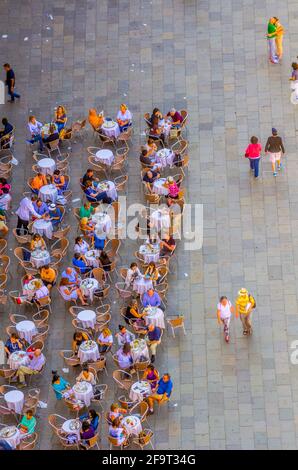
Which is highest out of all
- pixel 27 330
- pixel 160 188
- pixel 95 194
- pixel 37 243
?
pixel 160 188

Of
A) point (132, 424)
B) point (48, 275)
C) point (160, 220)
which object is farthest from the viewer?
point (160, 220)

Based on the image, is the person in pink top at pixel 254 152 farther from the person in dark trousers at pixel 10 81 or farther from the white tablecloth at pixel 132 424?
the white tablecloth at pixel 132 424

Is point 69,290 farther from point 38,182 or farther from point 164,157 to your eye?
point 164,157

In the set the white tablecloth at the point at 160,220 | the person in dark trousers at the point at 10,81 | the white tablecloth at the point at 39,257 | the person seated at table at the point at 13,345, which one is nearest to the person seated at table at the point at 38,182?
the white tablecloth at the point at 39,257

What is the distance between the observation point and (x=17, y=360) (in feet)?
99.7

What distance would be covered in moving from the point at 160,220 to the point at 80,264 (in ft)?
8.00

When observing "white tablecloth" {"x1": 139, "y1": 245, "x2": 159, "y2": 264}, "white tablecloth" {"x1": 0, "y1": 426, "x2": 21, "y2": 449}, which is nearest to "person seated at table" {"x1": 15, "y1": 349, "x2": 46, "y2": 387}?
"white tablecloth" {"x1": 0, "y1": 426, "x2": 21, "y2": 449}

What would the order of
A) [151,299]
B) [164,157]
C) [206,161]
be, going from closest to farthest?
[151,299]
[164,157]
[206,161]

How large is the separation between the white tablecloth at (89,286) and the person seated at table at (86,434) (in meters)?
4.11

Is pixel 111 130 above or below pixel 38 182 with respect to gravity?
above

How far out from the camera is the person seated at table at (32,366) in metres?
30.4

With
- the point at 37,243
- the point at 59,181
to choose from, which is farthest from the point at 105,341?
the point at 59,181

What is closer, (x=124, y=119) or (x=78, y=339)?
(x=78, y=339)
